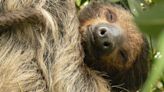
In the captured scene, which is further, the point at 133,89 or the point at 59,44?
the point at 133,89

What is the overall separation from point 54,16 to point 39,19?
0.79ft

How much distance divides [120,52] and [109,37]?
1.24ft

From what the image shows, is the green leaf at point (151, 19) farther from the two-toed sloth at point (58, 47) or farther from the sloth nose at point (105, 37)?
the sloth nose at point (105, 37)

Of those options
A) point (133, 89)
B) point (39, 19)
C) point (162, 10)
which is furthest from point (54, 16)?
point (162, 10)

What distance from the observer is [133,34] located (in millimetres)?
3188

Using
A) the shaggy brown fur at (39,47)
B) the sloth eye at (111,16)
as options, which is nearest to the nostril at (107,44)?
the shaggy brown fur at (39,47)

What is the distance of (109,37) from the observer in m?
2.76

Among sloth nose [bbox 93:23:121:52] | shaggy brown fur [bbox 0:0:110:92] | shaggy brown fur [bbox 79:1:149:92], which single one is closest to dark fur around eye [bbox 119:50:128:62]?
shaggy brown fur [bbox 79:1:149:92]

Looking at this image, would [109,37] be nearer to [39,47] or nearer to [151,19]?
[39,47]

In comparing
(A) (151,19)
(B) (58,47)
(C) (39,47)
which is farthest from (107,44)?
(A) (151,19)

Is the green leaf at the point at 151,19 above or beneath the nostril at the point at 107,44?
above

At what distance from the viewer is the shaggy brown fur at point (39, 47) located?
2.52 m

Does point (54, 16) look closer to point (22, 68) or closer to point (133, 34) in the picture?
point (22, 68)

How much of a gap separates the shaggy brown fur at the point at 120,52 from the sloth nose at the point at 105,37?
0.31ft
